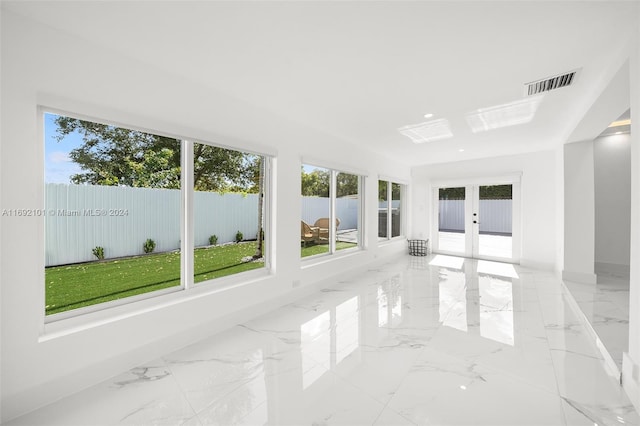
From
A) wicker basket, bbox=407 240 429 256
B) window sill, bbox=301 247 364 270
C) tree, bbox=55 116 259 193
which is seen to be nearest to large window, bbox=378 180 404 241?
wicker basket, bbox=407 240 429 256

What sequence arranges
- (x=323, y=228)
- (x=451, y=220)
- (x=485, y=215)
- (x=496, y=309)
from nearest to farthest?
1. (x=496, y=309)
2. (x=323, y=228)
3. (x=485, y=215)
4. (x=451, y=220)

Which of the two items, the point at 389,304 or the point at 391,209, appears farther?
the point at 391,209

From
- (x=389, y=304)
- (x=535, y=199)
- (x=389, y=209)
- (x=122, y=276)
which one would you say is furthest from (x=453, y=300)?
(x=122, y=276)

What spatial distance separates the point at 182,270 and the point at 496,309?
363 cm

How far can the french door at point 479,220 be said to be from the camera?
6.18 meters

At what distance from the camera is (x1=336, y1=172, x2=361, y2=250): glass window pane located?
16.5 feet

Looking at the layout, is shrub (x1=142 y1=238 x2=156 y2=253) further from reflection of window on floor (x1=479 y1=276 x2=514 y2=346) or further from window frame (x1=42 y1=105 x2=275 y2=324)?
reflection of window on floor (x1=479 y1=276 x2=514 y2=346)

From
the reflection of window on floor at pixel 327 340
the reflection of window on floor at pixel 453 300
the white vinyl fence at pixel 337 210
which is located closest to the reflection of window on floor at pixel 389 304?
the reflection of window on floor at pixel 327 340

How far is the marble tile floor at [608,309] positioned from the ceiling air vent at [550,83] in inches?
92.4

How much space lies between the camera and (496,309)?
339 cm

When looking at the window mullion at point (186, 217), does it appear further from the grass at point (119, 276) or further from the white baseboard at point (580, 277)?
the white baseboard at point (580, 277)

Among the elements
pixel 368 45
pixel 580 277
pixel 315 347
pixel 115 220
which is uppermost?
pixel 368 45

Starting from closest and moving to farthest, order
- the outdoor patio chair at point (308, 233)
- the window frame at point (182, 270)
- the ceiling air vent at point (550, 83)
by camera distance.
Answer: the window frame at point (182, 270) < the ceiling air vent at point (550, 83) < the outdoor patio chair at point (308, 233)

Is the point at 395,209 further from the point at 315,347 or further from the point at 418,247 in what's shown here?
the point at 315,347
